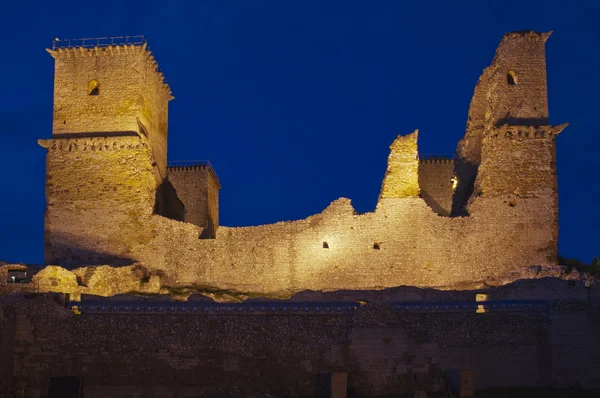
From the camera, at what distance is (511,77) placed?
26.9m

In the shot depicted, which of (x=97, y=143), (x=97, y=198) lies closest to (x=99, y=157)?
(x=97, y=143)

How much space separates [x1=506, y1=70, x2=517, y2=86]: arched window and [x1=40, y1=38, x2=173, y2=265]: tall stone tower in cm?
1416

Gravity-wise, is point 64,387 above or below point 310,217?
below

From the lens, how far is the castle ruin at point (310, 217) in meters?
25.6

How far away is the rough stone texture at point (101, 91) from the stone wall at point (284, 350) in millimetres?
10412

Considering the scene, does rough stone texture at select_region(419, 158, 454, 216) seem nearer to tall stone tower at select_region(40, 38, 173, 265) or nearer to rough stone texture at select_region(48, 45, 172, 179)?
tall stone tower at select_region(40, 38, 173, 265)

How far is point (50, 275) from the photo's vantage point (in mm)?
22297

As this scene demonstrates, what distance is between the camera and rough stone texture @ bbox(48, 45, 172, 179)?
27641 millimetres

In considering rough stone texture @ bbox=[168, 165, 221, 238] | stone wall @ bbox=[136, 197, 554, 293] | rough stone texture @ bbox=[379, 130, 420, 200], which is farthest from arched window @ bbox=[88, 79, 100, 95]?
rough stone texture @ bbox=[379, 130, 420, 200]

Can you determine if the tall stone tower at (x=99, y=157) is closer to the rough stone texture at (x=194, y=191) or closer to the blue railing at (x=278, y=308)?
the rough stone texture at (x=194, y=191)

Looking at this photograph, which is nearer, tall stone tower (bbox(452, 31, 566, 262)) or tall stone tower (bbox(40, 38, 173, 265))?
tall stone tower (bbox(452, 31, 566, 262))

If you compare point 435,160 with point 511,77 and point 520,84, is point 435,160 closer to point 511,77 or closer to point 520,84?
point 511,77

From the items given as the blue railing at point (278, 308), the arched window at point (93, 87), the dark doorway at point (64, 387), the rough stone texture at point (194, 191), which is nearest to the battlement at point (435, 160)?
the rough stone texture at point (194, 191)

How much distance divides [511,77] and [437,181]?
25.7ft
